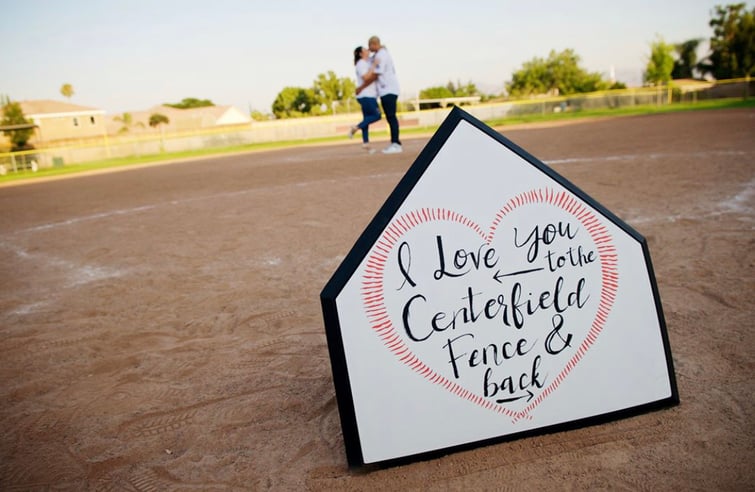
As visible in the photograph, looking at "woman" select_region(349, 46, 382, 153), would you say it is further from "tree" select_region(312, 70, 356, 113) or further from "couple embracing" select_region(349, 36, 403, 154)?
"tree" select_region(312, 70, 356, 113)

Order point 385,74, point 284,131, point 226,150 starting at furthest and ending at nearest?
point 284,131, point 226,150, point 385,74

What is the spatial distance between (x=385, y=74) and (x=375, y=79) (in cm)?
22

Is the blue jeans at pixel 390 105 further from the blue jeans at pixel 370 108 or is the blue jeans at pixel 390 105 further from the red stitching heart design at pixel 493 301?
the red stitching heart design at pixel 493 301

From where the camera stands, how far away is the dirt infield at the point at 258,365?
6.24 feet

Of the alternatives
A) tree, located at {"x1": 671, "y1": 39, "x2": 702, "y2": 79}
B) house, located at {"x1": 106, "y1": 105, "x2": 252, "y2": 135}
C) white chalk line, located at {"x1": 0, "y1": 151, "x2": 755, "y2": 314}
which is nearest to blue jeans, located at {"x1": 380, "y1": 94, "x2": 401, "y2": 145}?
white chalk line, located at {"x1": 0, "y1": 151, "x2": 755, "y2": 314}

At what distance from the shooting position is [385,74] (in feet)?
34.8

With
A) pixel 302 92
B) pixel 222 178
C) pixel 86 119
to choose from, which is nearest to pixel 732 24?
pixel 302 92

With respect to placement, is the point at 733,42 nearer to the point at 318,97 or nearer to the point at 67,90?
the point at 318,97

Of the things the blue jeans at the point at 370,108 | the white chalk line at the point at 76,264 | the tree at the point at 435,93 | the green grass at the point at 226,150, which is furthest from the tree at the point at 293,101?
the white chalk line at the point at 76,264

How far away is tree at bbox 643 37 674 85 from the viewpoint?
44281 mm

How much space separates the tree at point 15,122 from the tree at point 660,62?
53.1 metres

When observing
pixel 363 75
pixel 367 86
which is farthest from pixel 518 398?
pixel 363 75

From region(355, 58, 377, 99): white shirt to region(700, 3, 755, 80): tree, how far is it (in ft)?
168

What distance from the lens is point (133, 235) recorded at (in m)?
A: 6.70
